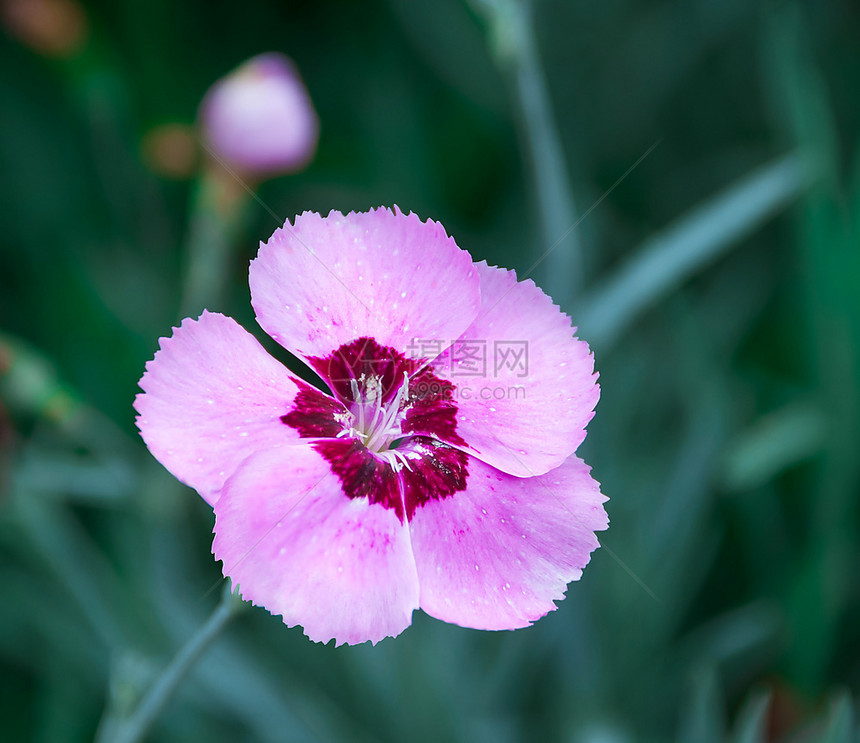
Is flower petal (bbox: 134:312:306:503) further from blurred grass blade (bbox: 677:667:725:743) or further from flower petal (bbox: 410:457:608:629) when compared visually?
blurred grass blade (bbox: 677:667:725:743)

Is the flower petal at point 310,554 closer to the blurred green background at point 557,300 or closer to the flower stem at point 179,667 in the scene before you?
the flower stem at point 179,667

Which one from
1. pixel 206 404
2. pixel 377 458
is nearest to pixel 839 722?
pixel 377 458

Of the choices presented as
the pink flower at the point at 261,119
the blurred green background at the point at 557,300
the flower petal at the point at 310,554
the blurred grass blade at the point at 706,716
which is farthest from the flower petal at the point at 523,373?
the pink flower at the point at 261,119

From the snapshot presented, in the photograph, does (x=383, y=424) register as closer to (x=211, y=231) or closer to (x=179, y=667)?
(x=179, y=667)

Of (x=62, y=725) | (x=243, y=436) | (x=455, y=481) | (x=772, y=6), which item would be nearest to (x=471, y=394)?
(x=455, y=481)

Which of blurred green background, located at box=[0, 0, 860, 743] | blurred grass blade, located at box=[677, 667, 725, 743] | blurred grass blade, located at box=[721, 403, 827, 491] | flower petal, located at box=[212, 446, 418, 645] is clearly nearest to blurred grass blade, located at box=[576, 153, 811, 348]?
blurred green background, located at box=[0, 0, 860, 743]
